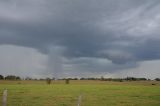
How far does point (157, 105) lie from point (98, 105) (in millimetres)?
6714

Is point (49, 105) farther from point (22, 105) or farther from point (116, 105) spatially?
point (116, 105)

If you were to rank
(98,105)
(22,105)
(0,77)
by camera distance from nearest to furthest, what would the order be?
(22,105) < (98,105) < (0,77)

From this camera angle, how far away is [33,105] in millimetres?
31047

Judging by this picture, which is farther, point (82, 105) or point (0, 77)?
point (0, 77)

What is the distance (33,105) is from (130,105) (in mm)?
10103

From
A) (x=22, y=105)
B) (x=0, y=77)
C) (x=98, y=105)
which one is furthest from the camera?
(x=0, y=77)

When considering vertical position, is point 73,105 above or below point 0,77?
below

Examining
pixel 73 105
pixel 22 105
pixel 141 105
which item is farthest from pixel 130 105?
pixel 22 105

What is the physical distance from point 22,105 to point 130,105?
36.7 ft

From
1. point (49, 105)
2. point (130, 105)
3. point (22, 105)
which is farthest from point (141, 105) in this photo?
point (22, 105)

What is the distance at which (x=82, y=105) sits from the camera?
3197cm

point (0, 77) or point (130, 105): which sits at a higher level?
point (0, 77)

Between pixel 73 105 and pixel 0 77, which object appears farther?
pixel 0 77

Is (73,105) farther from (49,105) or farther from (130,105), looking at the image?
(130,105)
